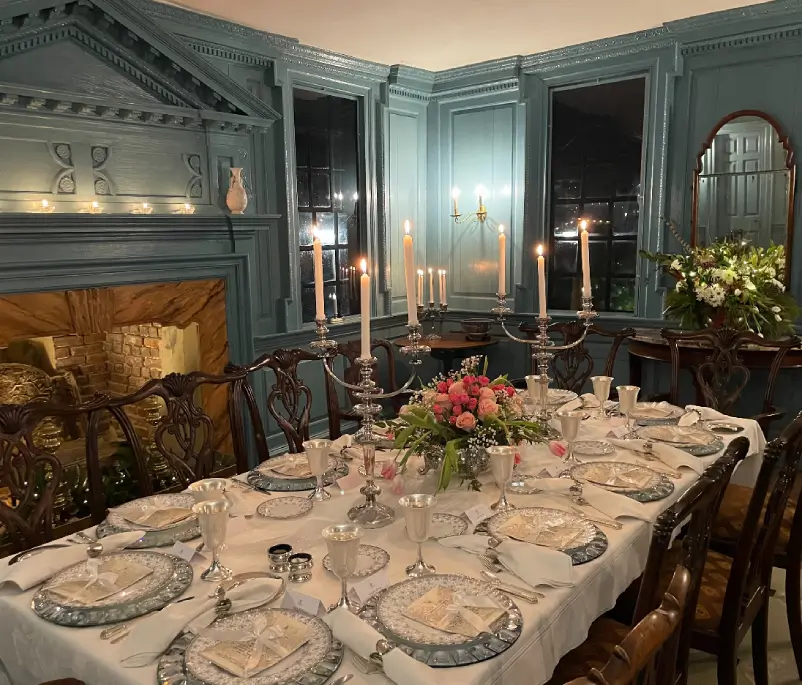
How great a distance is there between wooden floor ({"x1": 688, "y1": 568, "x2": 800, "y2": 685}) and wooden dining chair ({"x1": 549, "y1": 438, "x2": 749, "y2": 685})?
0.64 m

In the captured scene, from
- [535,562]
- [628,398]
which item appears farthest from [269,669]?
[628,398]

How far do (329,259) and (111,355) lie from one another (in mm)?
1454

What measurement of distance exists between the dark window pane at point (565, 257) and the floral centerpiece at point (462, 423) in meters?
2.83

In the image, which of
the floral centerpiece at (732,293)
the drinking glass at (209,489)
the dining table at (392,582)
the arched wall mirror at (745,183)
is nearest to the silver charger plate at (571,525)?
the dining table at (392,582)

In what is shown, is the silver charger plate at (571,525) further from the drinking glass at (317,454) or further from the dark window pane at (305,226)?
the dark window pane at (305,226)

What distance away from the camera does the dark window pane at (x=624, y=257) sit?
4.18 meters

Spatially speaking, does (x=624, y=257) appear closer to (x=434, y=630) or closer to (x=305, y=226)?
(x=305, y=226)

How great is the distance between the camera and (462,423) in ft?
5.52

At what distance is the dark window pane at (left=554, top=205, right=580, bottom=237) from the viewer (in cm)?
441

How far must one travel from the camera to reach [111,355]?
372cm

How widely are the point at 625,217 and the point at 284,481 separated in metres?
3.12

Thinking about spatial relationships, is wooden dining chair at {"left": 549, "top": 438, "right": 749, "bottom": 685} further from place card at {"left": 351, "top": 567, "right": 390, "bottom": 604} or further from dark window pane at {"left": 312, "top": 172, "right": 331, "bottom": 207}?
dark window pane at {"left": 312, "top": 172, "right": 331, "bottom": 207}

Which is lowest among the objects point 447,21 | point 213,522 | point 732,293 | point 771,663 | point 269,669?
point 771,663

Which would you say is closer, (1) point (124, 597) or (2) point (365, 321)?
(1) point (124, 597)
